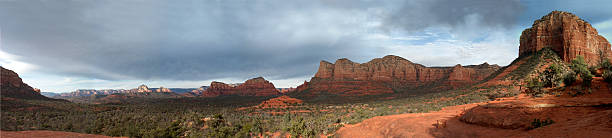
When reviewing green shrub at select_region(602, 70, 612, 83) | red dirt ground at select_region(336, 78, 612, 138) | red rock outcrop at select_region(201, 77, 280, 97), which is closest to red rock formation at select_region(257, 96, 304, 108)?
red dirt ground at select_region(336, 78, 612, 138)

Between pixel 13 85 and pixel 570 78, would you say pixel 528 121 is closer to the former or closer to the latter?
pixel 570 78

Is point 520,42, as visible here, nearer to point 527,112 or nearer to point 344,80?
point 527,112

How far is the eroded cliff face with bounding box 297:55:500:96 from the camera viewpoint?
86.8 m

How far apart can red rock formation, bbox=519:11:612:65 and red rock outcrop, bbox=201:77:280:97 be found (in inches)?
4386

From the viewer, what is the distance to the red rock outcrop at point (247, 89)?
424 ft

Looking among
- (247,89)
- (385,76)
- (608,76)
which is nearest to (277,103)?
(608,76)

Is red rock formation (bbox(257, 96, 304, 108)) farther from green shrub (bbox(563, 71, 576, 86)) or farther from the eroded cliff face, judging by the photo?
green shrub (bbox(563, 71, 576, 86))

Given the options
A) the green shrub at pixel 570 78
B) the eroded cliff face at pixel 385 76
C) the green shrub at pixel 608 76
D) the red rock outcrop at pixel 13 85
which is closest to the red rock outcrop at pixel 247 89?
the eroded cliff face at pixel 385 76

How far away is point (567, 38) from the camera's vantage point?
1419 inches

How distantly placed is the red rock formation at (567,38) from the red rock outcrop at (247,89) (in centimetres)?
11141

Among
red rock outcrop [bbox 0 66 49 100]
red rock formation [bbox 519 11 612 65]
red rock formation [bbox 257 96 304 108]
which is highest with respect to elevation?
red rock formation [bbox 519 11 612 65]

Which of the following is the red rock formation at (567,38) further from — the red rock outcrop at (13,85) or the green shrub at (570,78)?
the red rock outcrop at (13,85)

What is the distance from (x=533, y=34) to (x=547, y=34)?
8.00 ft

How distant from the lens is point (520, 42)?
48.4 meters
